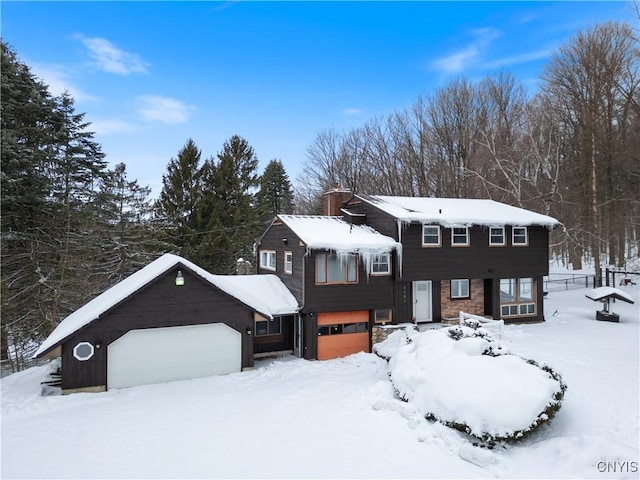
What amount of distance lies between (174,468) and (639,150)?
2894 centimetres

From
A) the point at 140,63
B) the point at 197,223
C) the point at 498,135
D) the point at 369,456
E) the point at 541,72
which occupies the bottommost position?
the point at 369,456

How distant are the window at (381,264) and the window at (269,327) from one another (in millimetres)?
4601

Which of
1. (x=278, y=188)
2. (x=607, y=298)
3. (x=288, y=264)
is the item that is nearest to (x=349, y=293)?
(x=288, y=264)

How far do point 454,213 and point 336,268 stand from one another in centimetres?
660

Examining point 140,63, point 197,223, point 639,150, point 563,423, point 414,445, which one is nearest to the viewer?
point 414,445

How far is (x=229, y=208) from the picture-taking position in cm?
2805

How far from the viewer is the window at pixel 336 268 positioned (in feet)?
50.7

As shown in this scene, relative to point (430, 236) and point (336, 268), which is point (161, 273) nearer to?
point (336, 268)

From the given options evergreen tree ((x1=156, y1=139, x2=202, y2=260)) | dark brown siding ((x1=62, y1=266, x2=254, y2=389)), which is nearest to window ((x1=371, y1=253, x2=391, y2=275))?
dark brown siding ((x1=62, y1=266, x2=254, y2=389))

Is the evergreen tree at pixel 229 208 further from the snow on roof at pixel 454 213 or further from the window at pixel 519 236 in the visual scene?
the window at pixel 519 236

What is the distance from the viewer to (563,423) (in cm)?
883

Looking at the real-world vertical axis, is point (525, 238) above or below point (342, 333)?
above

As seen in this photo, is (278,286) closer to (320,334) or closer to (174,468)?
(320,334)

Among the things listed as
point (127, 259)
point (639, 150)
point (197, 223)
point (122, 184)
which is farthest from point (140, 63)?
point (639, 150)
